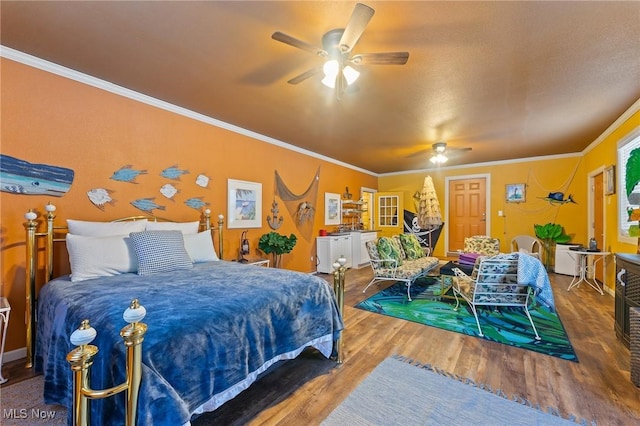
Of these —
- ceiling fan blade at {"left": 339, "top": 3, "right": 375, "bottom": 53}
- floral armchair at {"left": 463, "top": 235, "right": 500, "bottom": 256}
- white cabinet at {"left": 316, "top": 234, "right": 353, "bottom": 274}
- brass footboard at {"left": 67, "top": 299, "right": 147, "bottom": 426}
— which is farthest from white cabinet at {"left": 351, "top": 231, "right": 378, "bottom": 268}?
brass footboard at {"left": 67, "top": 299, "right": 147, "bottom": 426}

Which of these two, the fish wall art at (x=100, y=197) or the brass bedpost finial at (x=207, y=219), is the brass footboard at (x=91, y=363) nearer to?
the fish wall art at (x=100, y=197)

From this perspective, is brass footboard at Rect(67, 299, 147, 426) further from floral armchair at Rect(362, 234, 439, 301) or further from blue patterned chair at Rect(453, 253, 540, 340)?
floral armchair at Rect(362, 234, 439, 301)

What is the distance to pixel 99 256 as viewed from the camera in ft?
7.16

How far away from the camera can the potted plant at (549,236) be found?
5508 mm

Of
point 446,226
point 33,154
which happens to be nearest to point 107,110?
point 33,154

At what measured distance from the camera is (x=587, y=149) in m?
5.14

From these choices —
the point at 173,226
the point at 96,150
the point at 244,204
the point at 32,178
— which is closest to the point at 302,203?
the point at 244,204

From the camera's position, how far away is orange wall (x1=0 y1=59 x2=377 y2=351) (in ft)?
7.29

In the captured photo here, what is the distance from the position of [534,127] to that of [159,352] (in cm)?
514

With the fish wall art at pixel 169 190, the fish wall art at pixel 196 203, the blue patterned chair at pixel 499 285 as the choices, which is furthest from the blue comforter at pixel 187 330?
the blue patterned chair at pixel 499 285

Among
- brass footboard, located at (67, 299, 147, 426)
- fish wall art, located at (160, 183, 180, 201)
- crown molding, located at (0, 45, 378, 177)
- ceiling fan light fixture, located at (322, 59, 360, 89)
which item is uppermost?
crown molding, located at (0, 45, 378, 177)

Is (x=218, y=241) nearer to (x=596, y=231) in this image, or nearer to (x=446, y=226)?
(x=446, y=226)

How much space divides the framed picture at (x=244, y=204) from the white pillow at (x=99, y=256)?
161 cm

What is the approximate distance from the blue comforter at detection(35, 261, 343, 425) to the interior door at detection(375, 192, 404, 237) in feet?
18.0
